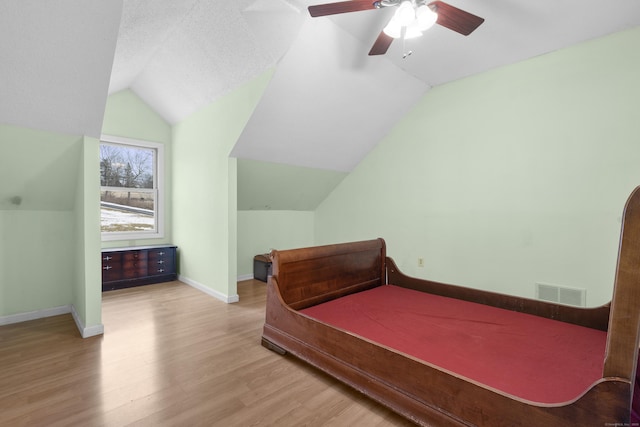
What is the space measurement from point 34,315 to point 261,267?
2.56m

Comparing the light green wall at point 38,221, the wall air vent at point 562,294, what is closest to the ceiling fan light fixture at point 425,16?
the wall air vent at point 562,294

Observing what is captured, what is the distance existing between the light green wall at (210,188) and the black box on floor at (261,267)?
0.84 meters

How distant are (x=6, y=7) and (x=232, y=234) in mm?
2519

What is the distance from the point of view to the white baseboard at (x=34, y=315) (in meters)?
2.94

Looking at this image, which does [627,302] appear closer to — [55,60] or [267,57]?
[267,57]

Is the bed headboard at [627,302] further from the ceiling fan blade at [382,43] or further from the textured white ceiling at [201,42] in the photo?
the textured white ceiling at [201,42]

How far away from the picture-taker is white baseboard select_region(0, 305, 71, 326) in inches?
116

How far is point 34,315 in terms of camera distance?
3.07 m

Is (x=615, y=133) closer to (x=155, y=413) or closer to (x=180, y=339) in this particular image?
(x=155, y=413)

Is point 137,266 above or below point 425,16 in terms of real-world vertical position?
below

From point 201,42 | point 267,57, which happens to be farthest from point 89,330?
point 267,57

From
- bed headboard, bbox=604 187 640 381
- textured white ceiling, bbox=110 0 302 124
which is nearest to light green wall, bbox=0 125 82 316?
textured white ceiling, bbox=110 0 302 124

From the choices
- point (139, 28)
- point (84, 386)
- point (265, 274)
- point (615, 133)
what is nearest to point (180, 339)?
point (84, 386)

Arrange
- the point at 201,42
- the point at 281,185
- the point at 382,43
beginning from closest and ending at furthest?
the point at 382,43
the point at 201,42
the point at 281,185
